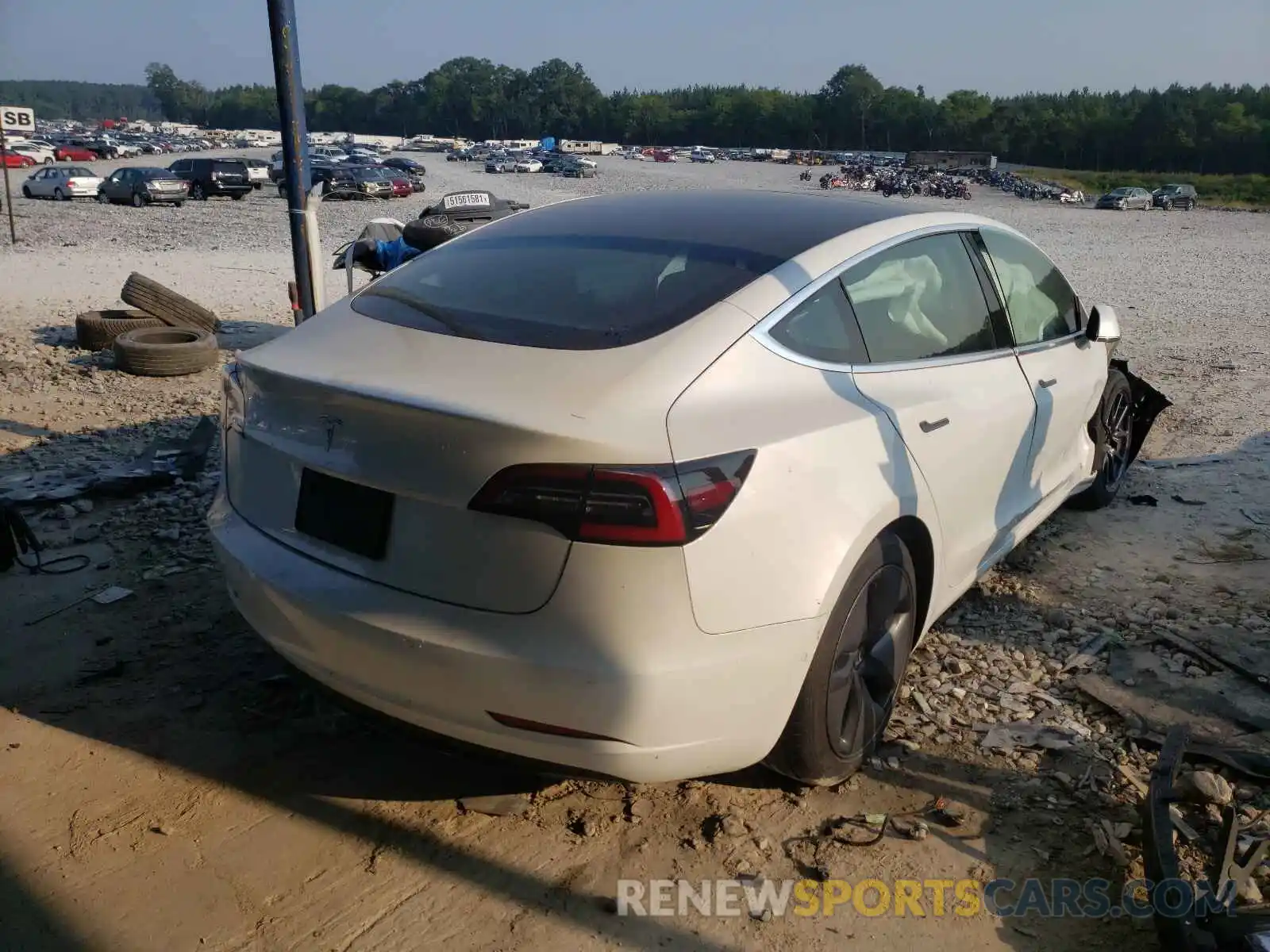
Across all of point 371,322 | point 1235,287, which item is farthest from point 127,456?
point 1235,287

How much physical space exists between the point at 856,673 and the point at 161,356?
6.49m

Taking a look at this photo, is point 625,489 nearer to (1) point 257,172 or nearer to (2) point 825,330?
(2) point 825,330

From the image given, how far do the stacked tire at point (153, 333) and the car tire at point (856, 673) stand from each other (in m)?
6.38

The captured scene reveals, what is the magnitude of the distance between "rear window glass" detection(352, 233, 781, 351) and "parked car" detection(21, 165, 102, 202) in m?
37.0

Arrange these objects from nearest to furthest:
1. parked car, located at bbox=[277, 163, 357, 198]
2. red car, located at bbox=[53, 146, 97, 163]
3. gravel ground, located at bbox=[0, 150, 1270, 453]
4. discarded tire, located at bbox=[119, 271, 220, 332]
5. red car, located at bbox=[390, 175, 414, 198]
A: discarded tire, located at bbox=[119, 271, 220, 332]
gravel ground, located at bbox=[0, 150, 1270, 453]
parked car, located at bbox=[277, 163, 357, 198]
red car, located at bbox=[390, 175, 414, 198]
red car, located at bbox=[53, 146, 97, 163]

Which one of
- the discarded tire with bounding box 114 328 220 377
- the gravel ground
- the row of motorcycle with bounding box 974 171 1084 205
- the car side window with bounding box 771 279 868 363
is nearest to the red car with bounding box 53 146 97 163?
the gravel ground

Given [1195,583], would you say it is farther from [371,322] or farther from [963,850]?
[371,322]

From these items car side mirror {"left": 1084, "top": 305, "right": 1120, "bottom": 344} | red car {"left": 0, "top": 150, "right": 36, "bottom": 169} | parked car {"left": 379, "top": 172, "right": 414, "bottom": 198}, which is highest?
car side mirror {"left": 1084, "top": 305, "right": 1120, "bottom": 344}

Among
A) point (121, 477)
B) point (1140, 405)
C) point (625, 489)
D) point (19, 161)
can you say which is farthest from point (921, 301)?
point (19, 161)

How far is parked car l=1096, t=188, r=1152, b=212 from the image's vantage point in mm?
47438

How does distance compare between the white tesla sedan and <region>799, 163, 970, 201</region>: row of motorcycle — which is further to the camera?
<region>799, 163, 970, 201</region>: row of motorcycle

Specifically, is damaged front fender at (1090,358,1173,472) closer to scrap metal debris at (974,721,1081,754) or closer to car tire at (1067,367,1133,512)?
car tire at (1067,367,1133,512)

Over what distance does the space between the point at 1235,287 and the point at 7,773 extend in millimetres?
18151

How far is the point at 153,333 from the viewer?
27.0 ft
